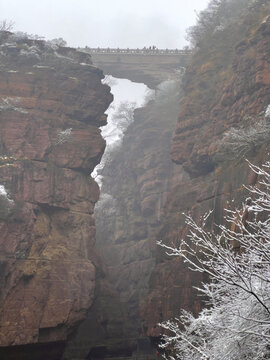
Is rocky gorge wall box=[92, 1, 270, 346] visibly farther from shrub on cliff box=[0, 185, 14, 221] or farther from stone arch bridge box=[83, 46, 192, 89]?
shrub on cliff box=[0, 185, 14, 221]

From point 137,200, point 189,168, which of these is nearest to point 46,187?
point 189,168

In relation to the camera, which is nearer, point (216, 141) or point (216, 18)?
point (216, 141)

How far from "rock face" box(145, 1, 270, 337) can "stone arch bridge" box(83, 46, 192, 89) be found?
21439 millimetres

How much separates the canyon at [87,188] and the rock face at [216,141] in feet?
0.31

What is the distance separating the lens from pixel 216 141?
27.7m

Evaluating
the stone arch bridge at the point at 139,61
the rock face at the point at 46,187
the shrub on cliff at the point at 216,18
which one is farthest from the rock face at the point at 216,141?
the stone arch bridge at the point at 139,61

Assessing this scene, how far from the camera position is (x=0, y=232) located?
24.3 meters

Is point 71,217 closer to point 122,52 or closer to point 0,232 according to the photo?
point 0,232

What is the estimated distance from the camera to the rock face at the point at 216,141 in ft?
78.1

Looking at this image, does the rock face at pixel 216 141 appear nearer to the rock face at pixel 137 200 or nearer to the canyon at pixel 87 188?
the canyon at pixel 87 188

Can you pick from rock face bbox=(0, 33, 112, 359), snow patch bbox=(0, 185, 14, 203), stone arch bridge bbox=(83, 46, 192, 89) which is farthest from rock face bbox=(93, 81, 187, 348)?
snow patch bbox=(0, 185, 14, 203)

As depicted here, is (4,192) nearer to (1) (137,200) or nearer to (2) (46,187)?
(2) (46,187)

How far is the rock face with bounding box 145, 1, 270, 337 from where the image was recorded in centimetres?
2381

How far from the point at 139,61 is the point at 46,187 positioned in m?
33.6
